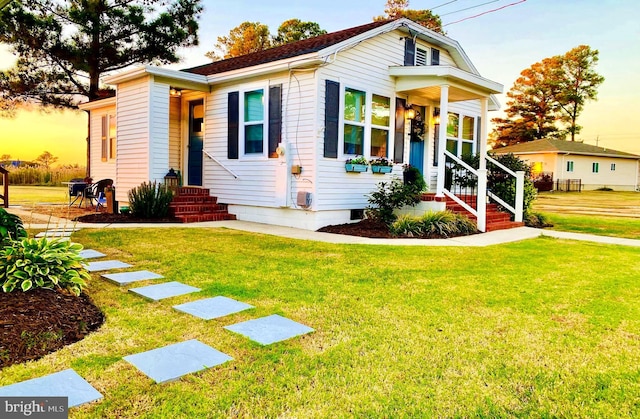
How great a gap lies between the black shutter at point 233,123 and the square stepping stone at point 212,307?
6.40 m

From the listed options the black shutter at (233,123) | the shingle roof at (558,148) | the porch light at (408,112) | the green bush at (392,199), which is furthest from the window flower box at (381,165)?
the shingle roof at (558,148)

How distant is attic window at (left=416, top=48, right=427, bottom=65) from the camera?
1045 cm

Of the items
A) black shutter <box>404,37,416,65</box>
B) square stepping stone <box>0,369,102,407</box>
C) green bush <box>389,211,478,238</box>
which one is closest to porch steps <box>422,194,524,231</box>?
green bush <box>389,211,478,238</box>

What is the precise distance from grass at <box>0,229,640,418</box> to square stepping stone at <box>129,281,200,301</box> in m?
0.14

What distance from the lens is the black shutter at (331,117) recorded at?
831 cm

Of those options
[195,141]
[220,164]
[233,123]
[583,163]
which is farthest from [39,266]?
[583,163]

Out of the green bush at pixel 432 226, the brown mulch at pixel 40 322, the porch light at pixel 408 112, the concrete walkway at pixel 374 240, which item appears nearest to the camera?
the brown mulch at pixel 40 322

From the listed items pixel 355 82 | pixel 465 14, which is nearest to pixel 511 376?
pixel 355 82

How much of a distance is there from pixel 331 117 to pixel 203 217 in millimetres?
3441

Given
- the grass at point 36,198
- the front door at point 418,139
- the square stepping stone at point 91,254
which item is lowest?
the square stepping stone at point 91,254

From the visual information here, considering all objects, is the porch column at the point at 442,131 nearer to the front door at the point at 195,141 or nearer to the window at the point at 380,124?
the window at the point at 380,124

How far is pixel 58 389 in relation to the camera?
→ 2.05 m

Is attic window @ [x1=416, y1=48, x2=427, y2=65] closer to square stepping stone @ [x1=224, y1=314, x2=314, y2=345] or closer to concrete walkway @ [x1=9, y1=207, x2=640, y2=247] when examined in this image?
concrete walkway @ [x1=9, y1=207, x2=640, y2=247]

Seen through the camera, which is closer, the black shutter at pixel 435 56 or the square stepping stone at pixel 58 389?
the square stepping stone at pixel 58 389
